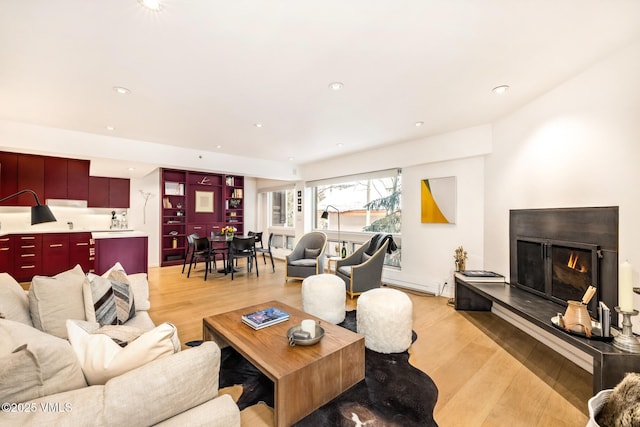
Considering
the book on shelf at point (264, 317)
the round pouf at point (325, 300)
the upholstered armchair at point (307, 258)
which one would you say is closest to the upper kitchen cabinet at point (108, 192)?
the upholstered armchair at point (307, 258)

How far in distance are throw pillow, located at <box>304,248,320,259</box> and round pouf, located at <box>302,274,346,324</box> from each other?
2.11m

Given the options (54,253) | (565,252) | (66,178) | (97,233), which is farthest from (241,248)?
(565,252)

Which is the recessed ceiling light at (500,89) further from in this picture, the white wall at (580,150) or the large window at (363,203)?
the large window at (363,203)

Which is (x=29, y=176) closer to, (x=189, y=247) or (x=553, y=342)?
(x=189, y=247)

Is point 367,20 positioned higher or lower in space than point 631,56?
higher

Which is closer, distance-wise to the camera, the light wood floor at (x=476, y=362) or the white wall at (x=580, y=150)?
the light wood floor at (x=476, y=362)

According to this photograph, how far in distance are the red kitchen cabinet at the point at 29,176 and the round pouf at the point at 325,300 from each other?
576 centimetres

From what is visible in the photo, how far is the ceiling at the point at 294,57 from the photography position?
1749 millimetres

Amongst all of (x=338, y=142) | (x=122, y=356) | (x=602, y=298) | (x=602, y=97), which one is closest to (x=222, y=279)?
(x=338, y=142)

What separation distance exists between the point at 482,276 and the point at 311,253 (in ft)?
9.75

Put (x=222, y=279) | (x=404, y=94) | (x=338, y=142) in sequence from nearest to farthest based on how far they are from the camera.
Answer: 1. (x=404, y=94)
2. (x=338, y=142)
3. (x=222, y=279)

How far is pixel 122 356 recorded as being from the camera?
43.4 inches

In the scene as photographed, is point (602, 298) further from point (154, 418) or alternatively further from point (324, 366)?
point (154, 418)

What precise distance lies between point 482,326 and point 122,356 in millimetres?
3447
